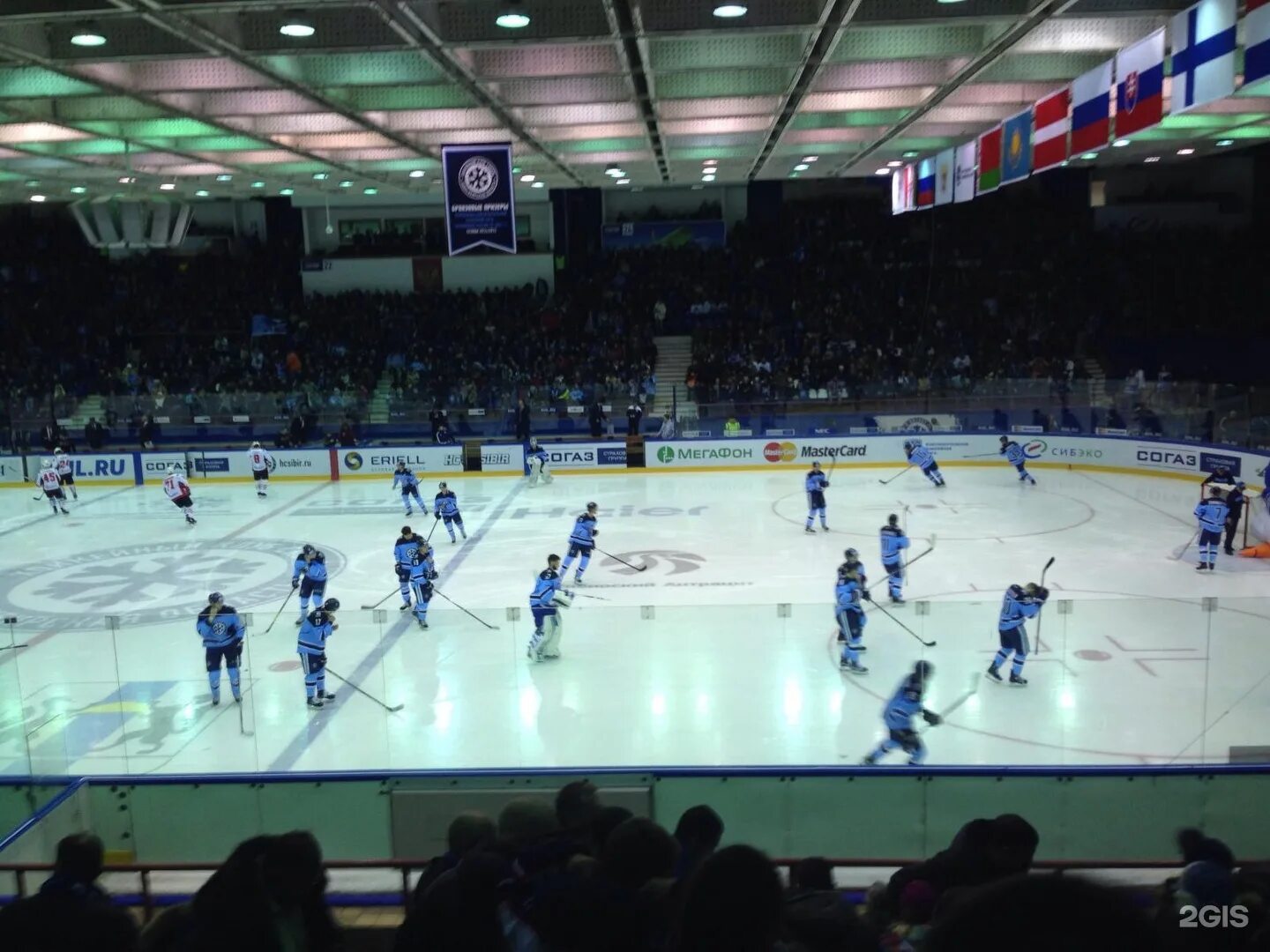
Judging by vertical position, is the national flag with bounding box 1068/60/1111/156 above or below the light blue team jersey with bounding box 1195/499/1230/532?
above

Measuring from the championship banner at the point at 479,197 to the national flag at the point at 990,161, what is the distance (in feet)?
23.5

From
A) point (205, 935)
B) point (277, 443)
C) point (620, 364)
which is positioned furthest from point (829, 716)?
point (620, 364)

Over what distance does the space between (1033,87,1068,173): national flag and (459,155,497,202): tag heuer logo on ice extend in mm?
7007

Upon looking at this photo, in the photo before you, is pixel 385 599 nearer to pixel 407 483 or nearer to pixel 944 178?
pixel 407 483

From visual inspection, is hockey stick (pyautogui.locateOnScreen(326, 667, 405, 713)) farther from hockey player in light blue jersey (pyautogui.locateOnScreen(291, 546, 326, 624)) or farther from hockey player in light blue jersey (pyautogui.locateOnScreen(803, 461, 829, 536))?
hockey player in light blue jersey (pyautogui.locateOnScreen(803, 461, 829, 536))

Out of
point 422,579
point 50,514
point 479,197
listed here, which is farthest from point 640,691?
point 50,514

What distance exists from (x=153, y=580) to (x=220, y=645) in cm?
777

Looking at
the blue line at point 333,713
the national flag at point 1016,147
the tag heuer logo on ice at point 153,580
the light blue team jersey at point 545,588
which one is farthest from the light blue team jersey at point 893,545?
the tag heuer logo on ice at point 153,580

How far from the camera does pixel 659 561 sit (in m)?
15.5

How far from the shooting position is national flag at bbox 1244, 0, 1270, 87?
8844mm

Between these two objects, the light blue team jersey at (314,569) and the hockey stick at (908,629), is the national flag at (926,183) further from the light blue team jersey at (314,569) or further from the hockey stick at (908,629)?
the light blue team jersey at (314,569)

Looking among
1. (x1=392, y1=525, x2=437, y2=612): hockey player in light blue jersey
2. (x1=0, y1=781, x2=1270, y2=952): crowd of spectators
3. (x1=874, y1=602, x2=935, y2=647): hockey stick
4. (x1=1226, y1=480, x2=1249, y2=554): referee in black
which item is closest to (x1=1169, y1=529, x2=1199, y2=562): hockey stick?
Answer: (x1=1226, y1=480, x2=1249, y2=554): referee in black

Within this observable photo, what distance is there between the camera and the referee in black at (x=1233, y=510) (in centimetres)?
1502

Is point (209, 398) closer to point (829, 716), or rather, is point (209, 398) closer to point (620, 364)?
point (620, 364)
